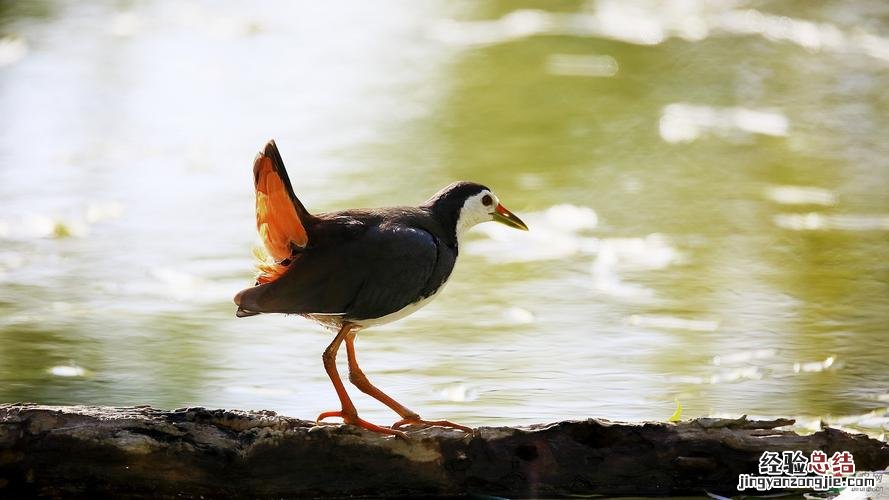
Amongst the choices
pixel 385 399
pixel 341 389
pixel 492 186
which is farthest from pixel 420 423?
pixel 492 186

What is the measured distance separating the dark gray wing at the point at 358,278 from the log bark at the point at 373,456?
362 millimetres

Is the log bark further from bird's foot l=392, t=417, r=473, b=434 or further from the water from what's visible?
the water

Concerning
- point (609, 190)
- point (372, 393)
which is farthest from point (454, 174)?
point (372, 393)

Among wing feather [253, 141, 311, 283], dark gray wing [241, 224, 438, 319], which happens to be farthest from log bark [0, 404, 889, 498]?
wing feather [253, 141, 311, 283]

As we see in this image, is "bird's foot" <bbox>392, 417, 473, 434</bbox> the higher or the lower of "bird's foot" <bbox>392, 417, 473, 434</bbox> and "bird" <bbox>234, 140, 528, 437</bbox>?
the lower

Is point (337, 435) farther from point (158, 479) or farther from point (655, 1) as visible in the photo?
point (655, 1)

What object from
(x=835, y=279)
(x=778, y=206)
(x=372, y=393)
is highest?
(x=778, y=206)

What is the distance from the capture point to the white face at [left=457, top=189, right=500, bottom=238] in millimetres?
4843

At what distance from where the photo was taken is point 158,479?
4.02 m

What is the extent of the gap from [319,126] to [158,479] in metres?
5.28

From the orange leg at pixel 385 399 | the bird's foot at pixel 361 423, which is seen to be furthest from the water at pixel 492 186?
the bird's foot at pixel 361 423

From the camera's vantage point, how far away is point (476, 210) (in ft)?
16.0

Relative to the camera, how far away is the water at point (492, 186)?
548 centimetres

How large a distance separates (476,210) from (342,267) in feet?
2.23
